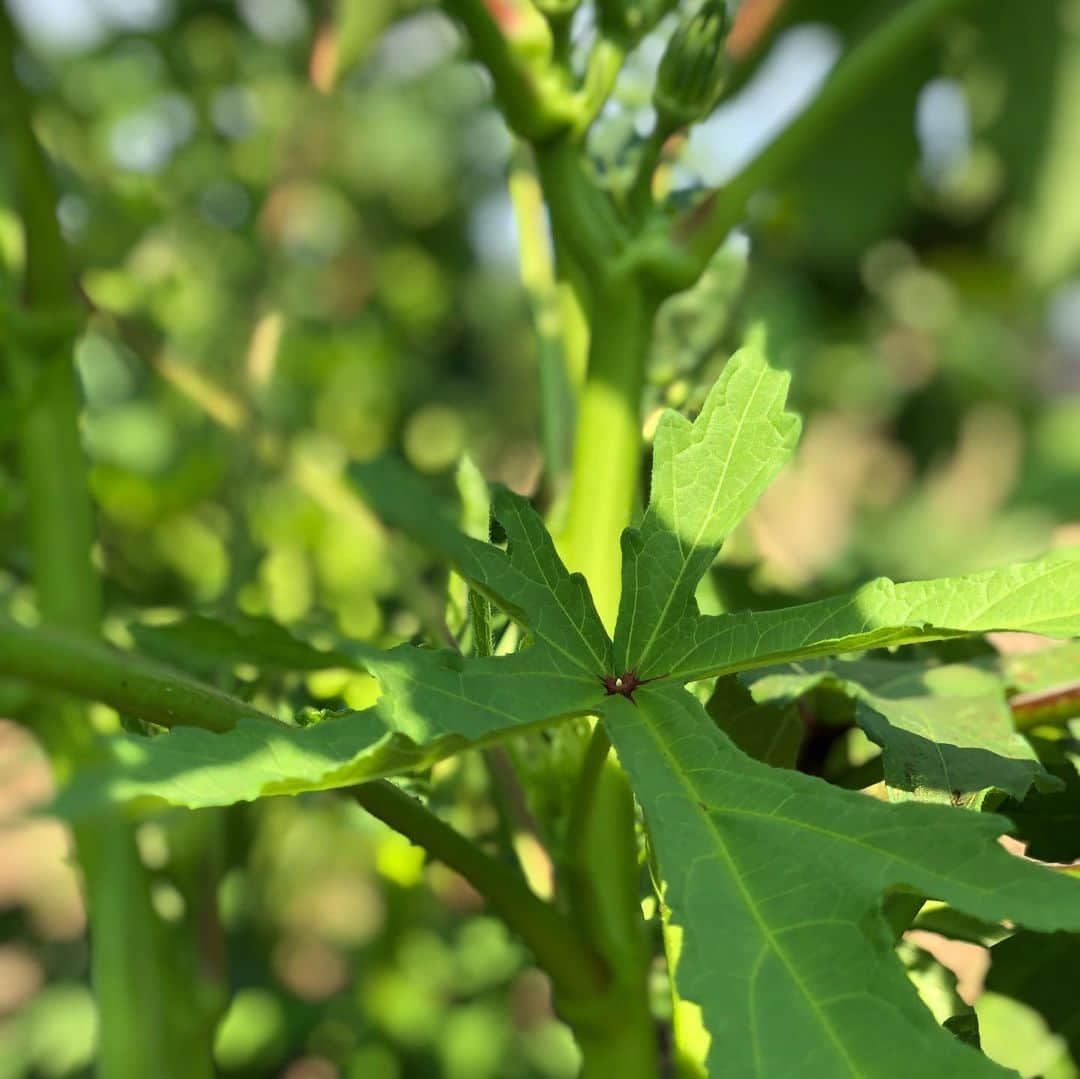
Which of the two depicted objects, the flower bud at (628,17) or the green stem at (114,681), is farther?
the flower bud at (628,17)

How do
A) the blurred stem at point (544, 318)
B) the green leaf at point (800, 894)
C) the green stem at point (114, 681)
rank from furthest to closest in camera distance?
1. the blurred stem at point (544, 318)
2. the green stem at point (114, 681)
3. the green leaf at point (800, 894)

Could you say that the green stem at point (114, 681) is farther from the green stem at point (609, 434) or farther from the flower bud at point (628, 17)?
the flower bud at point (628, 17)

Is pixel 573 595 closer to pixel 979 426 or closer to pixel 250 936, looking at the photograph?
pixel 250 936

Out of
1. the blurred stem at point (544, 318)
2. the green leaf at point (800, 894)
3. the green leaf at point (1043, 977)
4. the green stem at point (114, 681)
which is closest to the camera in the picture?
the green leaf at point (800, 894)

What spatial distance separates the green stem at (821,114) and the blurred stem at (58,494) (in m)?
0.34

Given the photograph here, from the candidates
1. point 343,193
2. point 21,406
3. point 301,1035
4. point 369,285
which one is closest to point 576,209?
point 21,406

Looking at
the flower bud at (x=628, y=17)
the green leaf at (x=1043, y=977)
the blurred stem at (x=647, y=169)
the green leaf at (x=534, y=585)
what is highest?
the flower bud at (x=628, y=17)

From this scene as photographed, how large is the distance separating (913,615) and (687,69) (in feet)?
0.92

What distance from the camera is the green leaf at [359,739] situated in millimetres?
369

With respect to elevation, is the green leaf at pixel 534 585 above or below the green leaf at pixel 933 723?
above

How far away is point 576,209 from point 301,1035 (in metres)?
0.89

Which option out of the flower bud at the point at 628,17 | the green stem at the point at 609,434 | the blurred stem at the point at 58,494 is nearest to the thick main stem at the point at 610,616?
the green stem at the point at 609,434

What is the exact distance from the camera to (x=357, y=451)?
1511mm

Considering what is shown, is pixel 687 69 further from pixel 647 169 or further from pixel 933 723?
pixel 933 723
